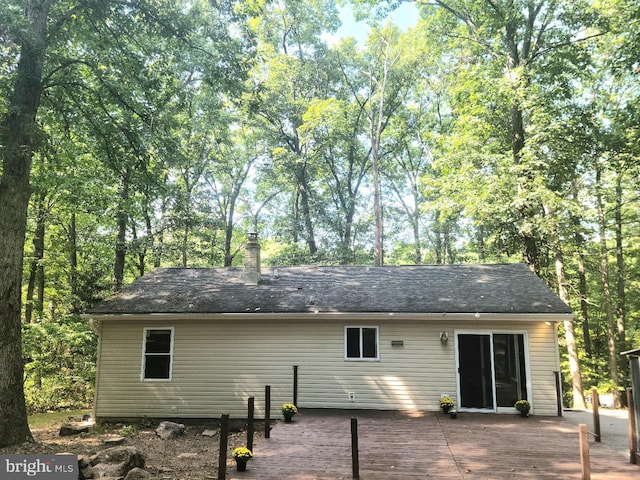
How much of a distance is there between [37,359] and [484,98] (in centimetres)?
1779

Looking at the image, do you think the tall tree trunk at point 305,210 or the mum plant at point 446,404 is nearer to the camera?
the mum plant at point 446,404

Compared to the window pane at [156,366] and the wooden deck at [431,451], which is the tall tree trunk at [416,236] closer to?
the wooden deck at [431,451]

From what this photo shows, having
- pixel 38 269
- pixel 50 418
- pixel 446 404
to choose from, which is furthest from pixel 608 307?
pixel 38 269

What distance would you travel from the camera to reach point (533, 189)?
1382cm

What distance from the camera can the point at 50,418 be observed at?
12680mm

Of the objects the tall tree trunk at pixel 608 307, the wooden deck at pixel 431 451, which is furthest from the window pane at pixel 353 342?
the tall tree trunk at pixel 608 307

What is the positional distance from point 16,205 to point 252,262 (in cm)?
609

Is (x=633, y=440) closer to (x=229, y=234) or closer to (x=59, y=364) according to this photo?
(x=59, y=364)

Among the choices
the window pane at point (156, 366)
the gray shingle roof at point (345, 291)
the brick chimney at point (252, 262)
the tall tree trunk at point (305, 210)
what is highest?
the tall tree trunk at point (305, 210)

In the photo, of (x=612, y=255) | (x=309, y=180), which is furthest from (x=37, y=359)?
(x=612, y=255)

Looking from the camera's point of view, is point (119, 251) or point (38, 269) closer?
point (38, 269)

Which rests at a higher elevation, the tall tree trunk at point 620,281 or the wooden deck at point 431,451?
the tall tree trunk at point 620,281

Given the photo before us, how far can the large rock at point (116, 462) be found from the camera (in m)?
5.86

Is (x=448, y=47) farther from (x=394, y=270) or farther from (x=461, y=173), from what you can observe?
(x=394, y=270)
